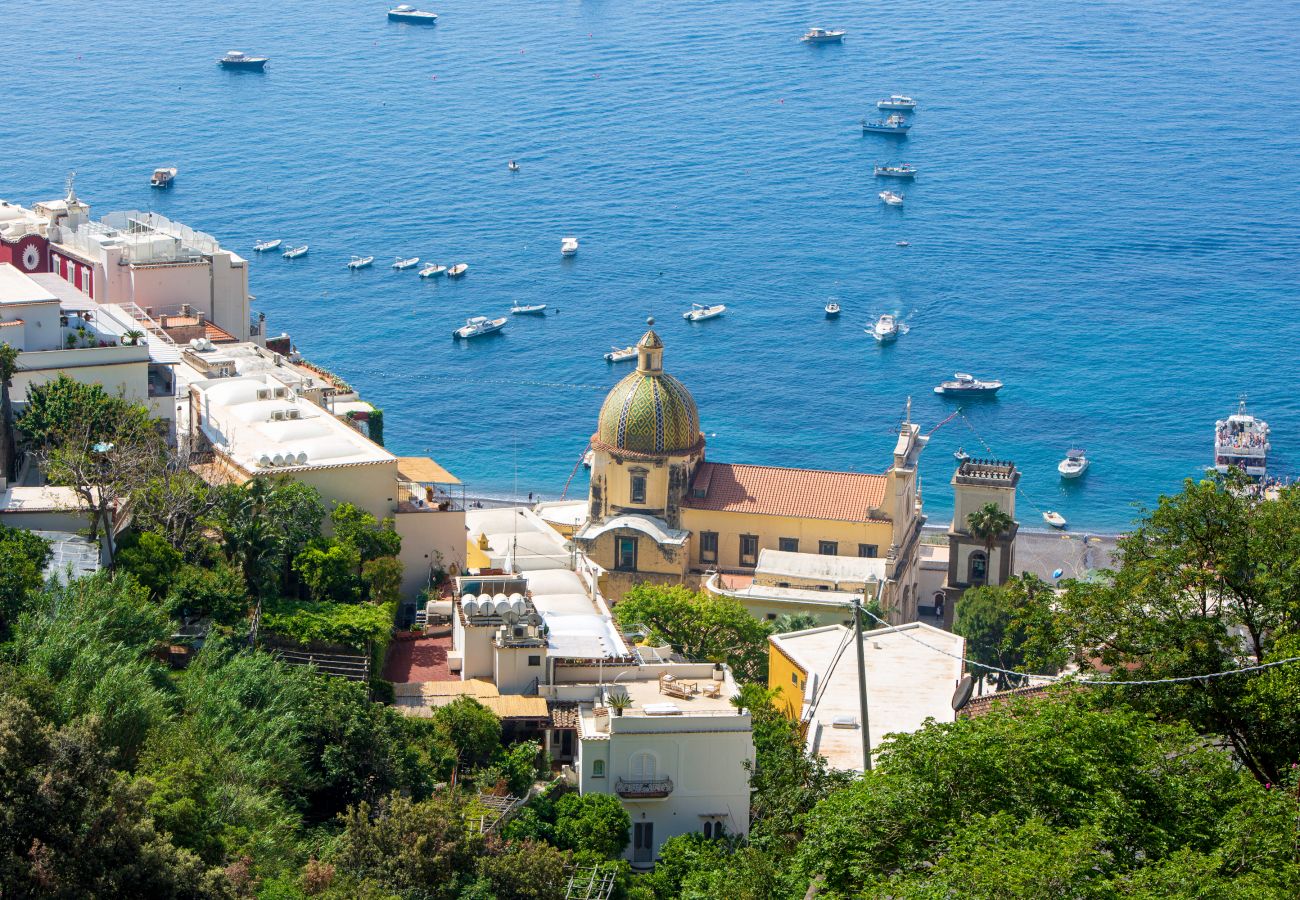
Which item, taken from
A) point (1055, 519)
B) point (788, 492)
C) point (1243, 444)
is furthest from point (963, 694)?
point (1243, 444)

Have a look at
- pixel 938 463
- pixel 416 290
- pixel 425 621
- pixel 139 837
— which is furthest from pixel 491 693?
pixel 416 290

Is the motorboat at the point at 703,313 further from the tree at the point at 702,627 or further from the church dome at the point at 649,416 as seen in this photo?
the tree at the point at 702,627

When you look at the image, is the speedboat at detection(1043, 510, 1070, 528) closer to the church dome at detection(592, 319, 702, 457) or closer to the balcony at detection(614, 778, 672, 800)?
the church dome at detection(592, 319, 702, 457)

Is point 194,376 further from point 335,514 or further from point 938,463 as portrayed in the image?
point 938,463

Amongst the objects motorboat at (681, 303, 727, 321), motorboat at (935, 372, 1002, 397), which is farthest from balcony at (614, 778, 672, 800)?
motorboat at (681, 303, 727, 321)

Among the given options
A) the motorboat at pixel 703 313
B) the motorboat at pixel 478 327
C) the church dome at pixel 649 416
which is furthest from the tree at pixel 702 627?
the motorboat at pixel 703 313

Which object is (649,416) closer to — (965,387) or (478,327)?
(965,387)

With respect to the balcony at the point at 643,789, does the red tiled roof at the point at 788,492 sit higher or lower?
higher
